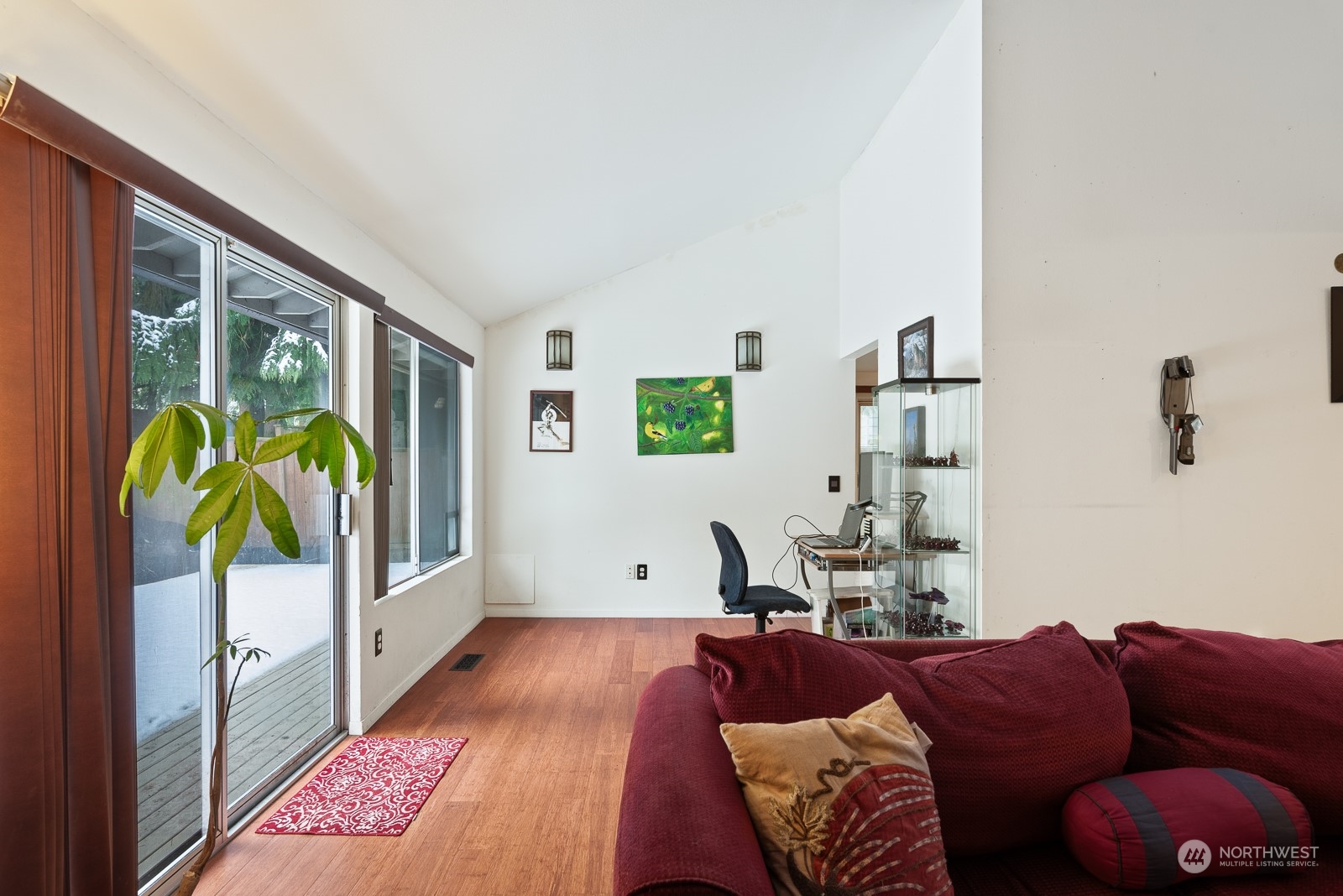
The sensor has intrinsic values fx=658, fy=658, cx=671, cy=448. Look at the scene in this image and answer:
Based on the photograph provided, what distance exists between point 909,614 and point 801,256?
3085 millimetres

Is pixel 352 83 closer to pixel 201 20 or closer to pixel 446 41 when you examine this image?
pixel 446 41

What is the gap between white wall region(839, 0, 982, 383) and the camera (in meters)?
2.76

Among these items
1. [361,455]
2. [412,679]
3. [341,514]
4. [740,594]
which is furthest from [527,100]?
[412,679]

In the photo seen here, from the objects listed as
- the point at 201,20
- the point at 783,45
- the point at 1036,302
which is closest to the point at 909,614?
the point at 1036,302

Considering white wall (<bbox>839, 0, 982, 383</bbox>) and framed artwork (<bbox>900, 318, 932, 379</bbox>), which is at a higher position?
white wall (<bbox>839, 0, 982, 383</bbox>)

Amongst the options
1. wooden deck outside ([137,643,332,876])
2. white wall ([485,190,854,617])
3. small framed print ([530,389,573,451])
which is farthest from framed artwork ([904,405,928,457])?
small framed print ([530,389,573,451])

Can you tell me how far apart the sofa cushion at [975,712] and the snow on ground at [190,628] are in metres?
1.58

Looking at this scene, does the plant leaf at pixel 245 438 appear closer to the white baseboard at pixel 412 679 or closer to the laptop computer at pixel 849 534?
the white baseboard at pixel 412 679

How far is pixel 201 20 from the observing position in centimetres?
163

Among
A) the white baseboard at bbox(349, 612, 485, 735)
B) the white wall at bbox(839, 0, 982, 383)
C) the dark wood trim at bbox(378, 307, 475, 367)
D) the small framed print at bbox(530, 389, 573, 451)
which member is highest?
the white wall at bbox(839, 0, 982, 383)

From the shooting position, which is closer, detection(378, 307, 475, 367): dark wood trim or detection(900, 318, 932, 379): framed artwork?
detection(900, 318, 932, 379): framed artwork

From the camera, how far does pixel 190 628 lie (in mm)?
2002

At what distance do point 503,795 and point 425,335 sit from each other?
8.00 ft

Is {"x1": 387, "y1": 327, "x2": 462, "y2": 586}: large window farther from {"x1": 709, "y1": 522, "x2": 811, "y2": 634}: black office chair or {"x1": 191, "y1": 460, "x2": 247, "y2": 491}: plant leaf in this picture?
{"x1": 191, "y1": 460, "x2": 247, "y2": 491}: plant leaf
